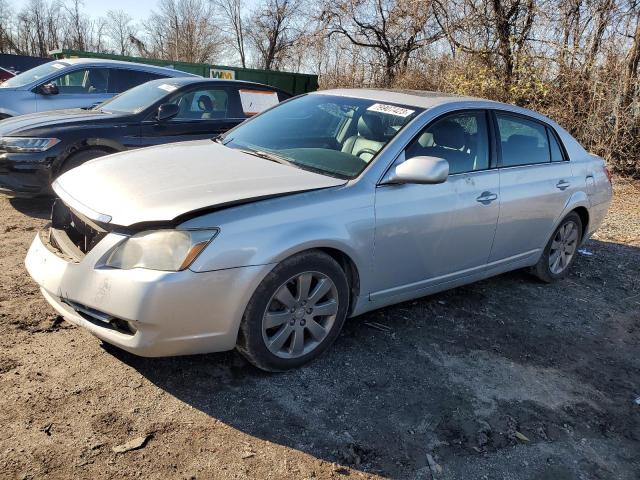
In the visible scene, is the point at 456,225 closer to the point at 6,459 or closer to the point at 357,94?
the point at 357,94

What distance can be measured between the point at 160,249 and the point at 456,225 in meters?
2.05

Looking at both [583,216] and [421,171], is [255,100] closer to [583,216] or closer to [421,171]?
[583,216]

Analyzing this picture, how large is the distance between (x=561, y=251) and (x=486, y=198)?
164 cm

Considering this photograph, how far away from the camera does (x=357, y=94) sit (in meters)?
4.16

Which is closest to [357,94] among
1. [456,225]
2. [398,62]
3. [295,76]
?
[456,225]

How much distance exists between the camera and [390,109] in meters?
3.79

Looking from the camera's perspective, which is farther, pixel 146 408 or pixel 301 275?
pixel 301 275

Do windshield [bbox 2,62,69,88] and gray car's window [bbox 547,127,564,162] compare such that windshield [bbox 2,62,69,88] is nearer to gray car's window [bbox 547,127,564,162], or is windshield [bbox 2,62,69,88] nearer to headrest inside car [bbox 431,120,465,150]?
headrest inside car [bbox 431,120,465,150]

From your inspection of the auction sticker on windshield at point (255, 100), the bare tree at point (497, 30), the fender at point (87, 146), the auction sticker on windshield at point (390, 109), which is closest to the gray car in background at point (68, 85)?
the auction sticker on windshield at point (255, 100)

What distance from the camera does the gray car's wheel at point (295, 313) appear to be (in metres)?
2.85

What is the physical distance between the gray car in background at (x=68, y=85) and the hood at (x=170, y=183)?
5.03 m

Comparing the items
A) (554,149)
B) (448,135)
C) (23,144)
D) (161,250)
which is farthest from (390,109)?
(23,144)

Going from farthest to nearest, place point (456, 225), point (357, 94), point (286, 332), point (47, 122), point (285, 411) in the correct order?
point (47, 122)
point (357, 94)
point (456, 225)
point (286, 332)
point (285, 411)

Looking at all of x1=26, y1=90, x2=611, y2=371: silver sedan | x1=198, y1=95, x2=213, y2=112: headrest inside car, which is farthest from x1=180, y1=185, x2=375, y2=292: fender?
x1=198, y1=95, x2=213, y2=112: headrest inside car
